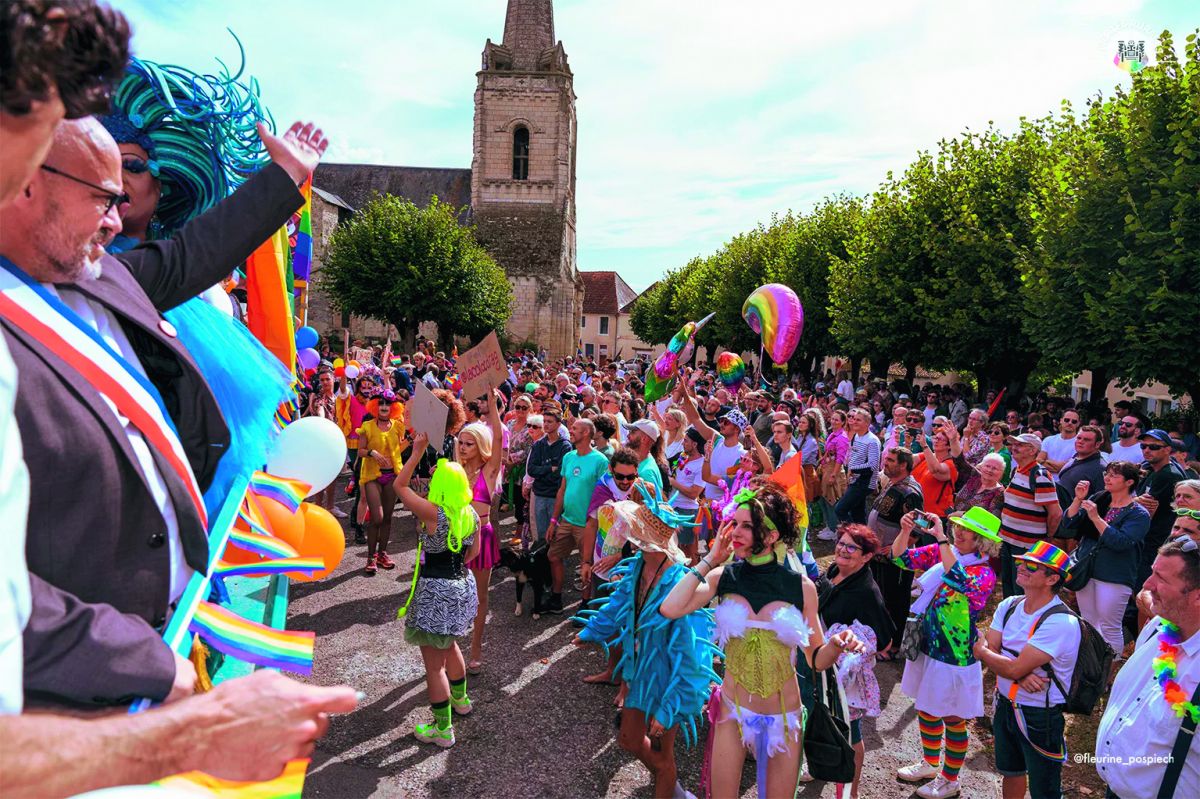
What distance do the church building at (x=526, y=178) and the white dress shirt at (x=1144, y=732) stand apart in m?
42.0

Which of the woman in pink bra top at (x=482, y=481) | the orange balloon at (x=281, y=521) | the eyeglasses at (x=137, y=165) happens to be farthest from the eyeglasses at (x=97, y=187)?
the woman in pink bra top at (x=482, y=481)

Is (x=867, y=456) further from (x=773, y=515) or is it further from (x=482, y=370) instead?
(x=773, y=515)

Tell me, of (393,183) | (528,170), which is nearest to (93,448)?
(528,170)

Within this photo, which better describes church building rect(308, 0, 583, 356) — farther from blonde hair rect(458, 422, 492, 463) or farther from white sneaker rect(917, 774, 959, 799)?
white sneaker rect(917, 774, 959, 799)

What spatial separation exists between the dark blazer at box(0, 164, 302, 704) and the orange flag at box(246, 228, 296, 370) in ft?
2.52

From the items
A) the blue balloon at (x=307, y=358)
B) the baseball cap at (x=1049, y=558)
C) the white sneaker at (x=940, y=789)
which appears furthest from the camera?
the white sneaker at (x=940, y=789)

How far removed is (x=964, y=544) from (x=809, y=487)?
5.60 m

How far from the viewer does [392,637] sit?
265 inches

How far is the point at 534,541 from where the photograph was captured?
8266 mm

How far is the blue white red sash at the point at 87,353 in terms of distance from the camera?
4.10ft

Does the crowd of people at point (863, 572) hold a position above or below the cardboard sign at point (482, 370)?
below

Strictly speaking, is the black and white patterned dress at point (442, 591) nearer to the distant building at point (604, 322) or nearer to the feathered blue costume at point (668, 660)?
the feathered blue costume at point (668, 660)

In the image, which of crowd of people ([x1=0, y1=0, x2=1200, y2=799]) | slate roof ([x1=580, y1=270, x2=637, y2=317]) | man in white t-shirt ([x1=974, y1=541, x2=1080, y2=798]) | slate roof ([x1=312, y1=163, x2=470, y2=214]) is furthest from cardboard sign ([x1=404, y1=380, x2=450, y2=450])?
slate roof ([x1=580, y1=270, x2=637, y2=317])

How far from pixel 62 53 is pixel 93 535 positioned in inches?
28.8
